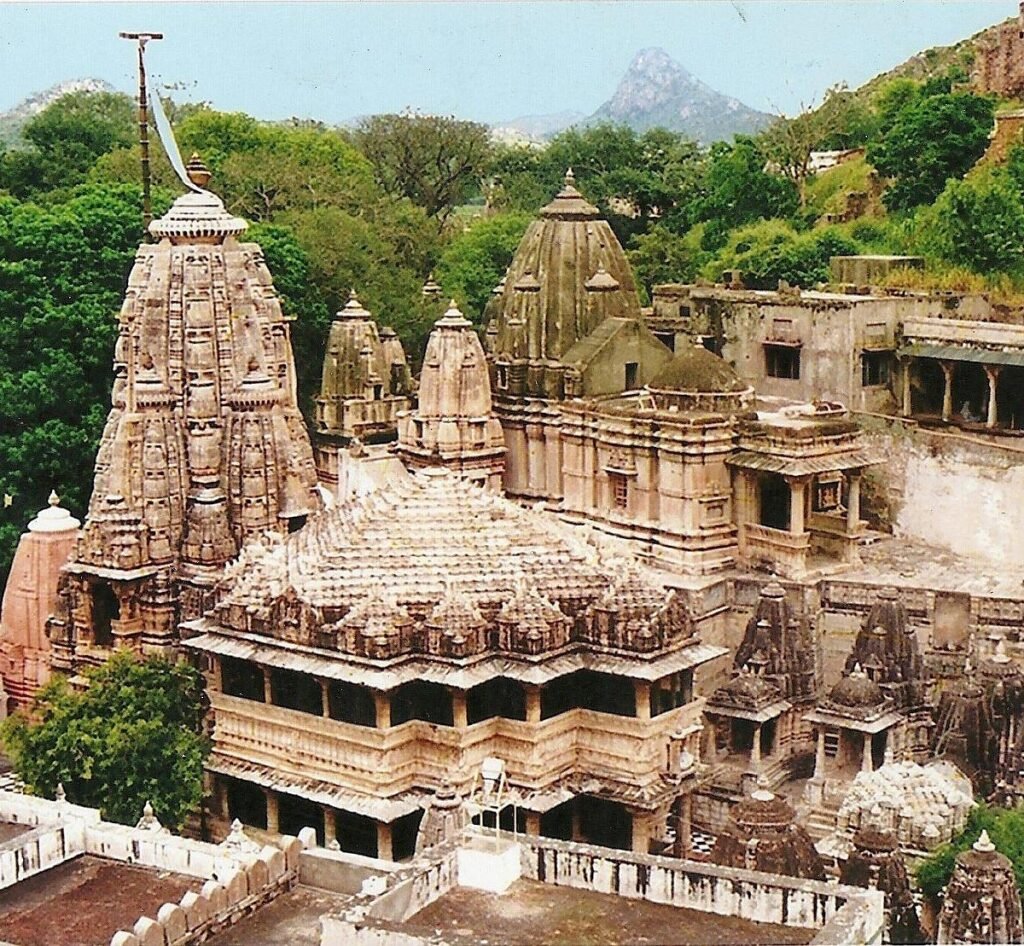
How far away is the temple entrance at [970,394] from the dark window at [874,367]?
1.54 m

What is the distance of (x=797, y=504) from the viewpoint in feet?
97.1

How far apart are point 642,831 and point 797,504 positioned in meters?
8.44

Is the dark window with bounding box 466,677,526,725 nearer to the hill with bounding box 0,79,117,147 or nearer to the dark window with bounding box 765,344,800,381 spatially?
the dark window with bounding box 765,344,800,381

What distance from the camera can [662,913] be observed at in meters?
15.4

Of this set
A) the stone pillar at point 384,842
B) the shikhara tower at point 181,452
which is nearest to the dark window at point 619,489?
the shikhara tower at point 181,452

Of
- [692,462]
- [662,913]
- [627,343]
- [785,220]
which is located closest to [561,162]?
[785,220]

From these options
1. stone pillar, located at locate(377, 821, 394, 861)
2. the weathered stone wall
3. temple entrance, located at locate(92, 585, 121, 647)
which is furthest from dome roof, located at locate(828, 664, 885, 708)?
temple entrance, located at locate(92, 585, 121, 647)

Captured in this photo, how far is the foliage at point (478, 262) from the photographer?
54062 millimetres

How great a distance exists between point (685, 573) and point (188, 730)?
9785mm

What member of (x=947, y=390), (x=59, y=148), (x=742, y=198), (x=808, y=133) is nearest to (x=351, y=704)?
(x=947, y=390)

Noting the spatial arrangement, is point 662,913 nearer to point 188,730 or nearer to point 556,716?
point 556,716

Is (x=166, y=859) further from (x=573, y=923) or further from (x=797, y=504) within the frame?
(x=797, y=504)

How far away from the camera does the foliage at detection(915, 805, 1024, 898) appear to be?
820 inches

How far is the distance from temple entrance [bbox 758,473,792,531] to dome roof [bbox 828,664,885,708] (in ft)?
17.0
